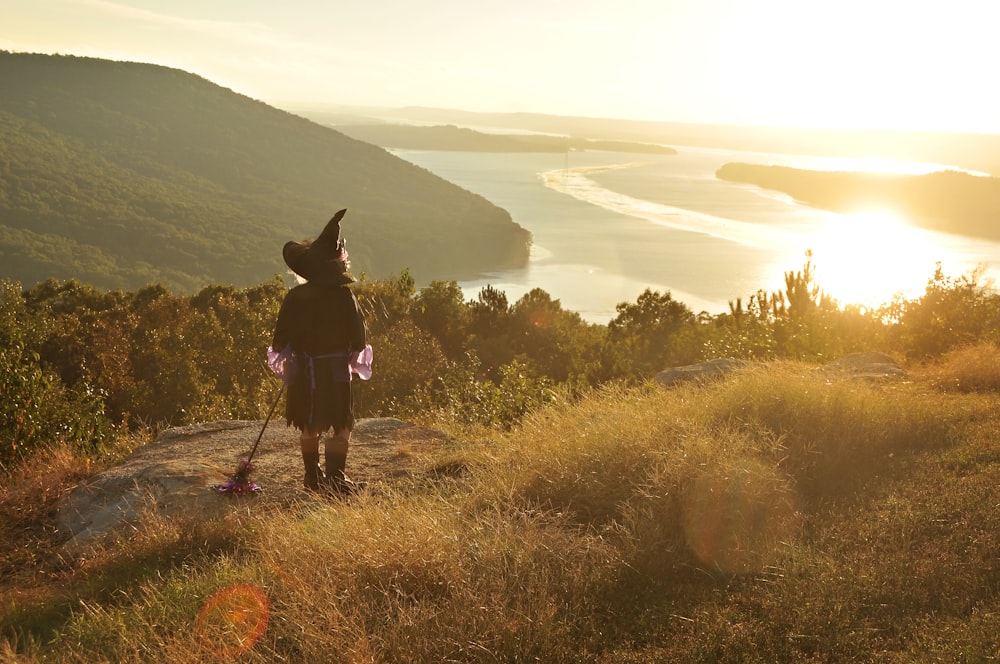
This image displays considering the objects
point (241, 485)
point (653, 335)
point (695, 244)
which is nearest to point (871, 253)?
point (695, 244)

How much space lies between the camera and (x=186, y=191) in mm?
112938

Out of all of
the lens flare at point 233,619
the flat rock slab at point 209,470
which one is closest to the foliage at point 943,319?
the flat rock slab at point 209,470

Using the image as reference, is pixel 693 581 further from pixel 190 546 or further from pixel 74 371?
pixel 74 371

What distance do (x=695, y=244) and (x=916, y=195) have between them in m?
30.0

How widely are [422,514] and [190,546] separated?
1735 mm

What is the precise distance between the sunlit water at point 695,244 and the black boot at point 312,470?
1610 cm

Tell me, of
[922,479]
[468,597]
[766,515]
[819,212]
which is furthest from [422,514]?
[819,212]

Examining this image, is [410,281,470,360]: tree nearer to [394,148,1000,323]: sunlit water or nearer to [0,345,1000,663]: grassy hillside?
[394,148,1000,323]: sunlit water

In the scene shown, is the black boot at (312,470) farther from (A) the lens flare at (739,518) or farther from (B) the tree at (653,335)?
(B) the tree at (653,335)

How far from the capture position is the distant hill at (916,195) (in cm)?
6944

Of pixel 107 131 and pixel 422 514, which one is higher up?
pixel 107 131

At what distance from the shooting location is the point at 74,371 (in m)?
15.6

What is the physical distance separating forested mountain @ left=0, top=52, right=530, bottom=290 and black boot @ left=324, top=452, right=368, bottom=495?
68.8 m

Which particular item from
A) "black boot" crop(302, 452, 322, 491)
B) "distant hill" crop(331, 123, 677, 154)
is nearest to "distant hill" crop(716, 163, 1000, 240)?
"distant hill" crop(331, 123, 677, 154)
